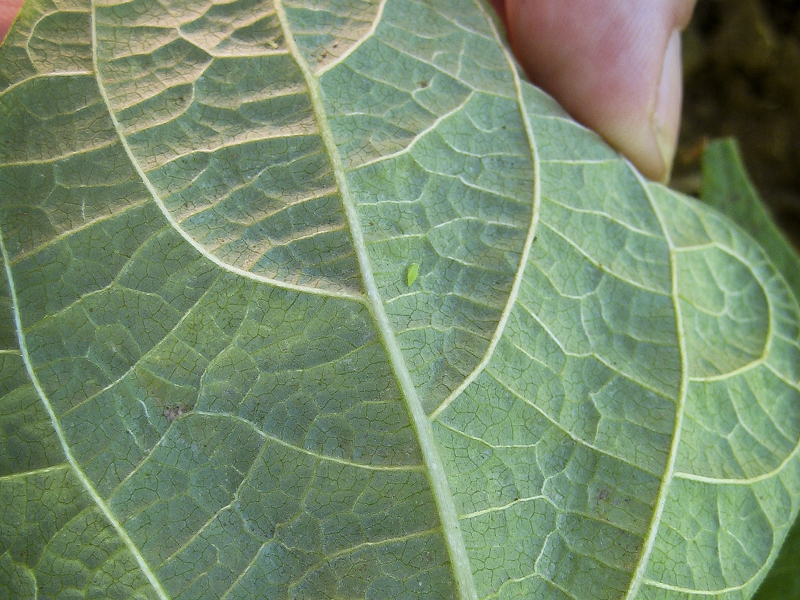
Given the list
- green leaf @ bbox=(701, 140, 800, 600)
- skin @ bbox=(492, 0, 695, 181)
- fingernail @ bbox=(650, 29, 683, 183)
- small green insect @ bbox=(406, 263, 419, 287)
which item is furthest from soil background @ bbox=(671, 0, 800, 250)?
small green insect @ bbox=(406, 263, 419, 287)

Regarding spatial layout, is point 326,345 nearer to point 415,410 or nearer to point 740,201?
point 415,410

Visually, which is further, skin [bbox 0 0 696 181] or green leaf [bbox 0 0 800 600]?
skin [bbox 0 0 696 181]

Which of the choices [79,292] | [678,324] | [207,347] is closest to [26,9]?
[79,292]

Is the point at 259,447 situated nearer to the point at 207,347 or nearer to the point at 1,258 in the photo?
the point at 207,347

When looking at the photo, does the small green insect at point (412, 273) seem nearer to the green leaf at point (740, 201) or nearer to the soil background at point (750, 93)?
the green leaf at point (740, 201)

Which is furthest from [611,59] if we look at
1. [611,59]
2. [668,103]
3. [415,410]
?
[415,410]

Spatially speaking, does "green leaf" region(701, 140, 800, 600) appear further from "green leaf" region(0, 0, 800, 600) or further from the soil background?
"green leaf" region(0, 0, 800, 600)
